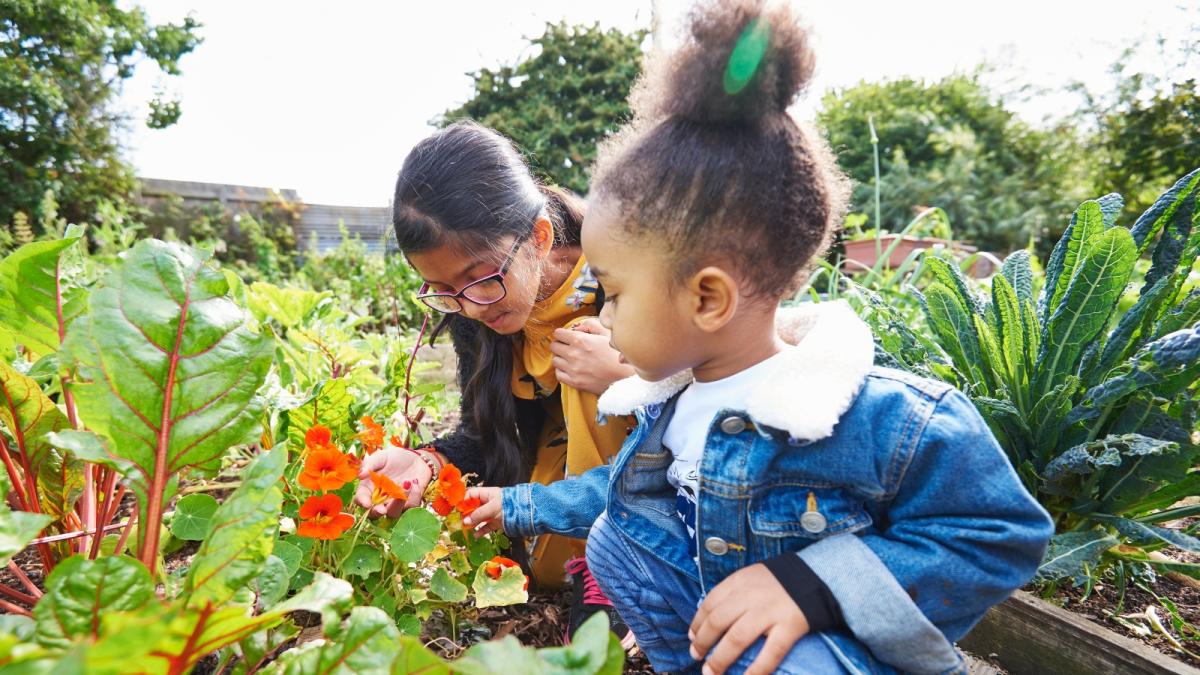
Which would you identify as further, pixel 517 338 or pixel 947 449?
pixel 517 338

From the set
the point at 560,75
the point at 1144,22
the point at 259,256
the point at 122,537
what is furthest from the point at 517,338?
the point at 1144,22

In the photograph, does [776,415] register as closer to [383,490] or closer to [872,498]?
[872,498]

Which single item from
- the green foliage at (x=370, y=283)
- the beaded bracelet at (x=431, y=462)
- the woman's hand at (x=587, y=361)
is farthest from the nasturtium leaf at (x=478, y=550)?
the green foliage at (x=370, y=283)

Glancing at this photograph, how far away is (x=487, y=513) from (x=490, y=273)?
0.58 metres

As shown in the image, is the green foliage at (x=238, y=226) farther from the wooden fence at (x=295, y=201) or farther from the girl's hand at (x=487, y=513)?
the girl's hand at (x=487, y=513)

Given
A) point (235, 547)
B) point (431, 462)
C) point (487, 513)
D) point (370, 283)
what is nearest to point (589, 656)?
point (235, 547)

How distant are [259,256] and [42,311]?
30.1 ft

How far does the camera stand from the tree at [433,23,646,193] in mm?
14239

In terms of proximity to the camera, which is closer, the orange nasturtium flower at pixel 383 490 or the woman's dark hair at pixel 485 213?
the orange nasturtium flower at pixel 383 490

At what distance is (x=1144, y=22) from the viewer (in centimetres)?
1316

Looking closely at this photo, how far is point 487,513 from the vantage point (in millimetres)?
1314

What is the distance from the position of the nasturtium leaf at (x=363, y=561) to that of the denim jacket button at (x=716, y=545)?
68cm

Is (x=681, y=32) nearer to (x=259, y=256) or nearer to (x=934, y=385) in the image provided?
(x=934, y=385)

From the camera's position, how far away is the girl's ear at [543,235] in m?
1.70
